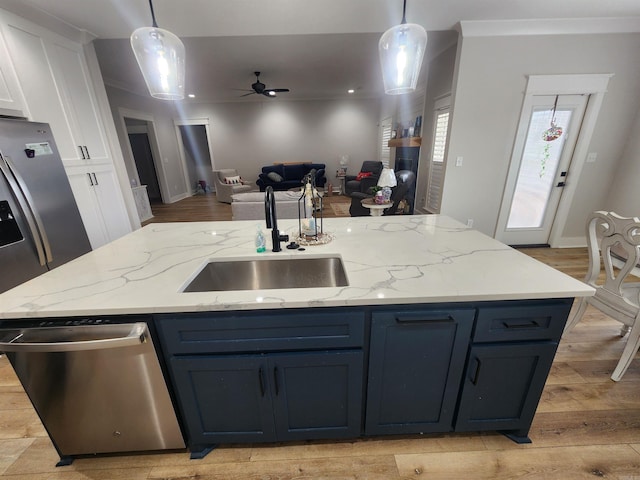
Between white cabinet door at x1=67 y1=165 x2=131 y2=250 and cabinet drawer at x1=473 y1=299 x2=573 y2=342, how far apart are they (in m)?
3.59

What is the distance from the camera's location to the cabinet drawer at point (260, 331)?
0.98 meters

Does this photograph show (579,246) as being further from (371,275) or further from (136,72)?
(136,72)

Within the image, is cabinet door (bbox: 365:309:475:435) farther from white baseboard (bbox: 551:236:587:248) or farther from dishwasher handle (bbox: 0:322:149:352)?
white baseboard (bbox: 551:236:587:248)

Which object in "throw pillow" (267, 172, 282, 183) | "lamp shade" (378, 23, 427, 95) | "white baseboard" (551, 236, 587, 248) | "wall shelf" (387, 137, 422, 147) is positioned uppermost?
"lamp shade" (378, 23, 427, 95)

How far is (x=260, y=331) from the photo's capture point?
1008 mm

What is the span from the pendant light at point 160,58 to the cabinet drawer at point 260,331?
1.15 meters

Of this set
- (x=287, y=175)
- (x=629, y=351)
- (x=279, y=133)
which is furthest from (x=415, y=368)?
(x=279, y=133)

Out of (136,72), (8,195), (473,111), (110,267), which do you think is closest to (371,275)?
(110,267)

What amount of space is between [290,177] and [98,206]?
198 inches

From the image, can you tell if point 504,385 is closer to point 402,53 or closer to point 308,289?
point 308,289

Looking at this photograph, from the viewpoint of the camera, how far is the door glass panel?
311 cm

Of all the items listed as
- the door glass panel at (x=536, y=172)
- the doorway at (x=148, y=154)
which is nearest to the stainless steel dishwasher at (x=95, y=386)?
the door glass panel at (x=536, y=172)

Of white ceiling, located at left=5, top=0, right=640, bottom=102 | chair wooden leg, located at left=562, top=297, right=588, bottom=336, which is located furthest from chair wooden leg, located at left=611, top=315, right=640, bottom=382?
white ceiling, located at left=5, top=0, right=640, bottom=102

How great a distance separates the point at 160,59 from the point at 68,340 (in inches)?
50.7
